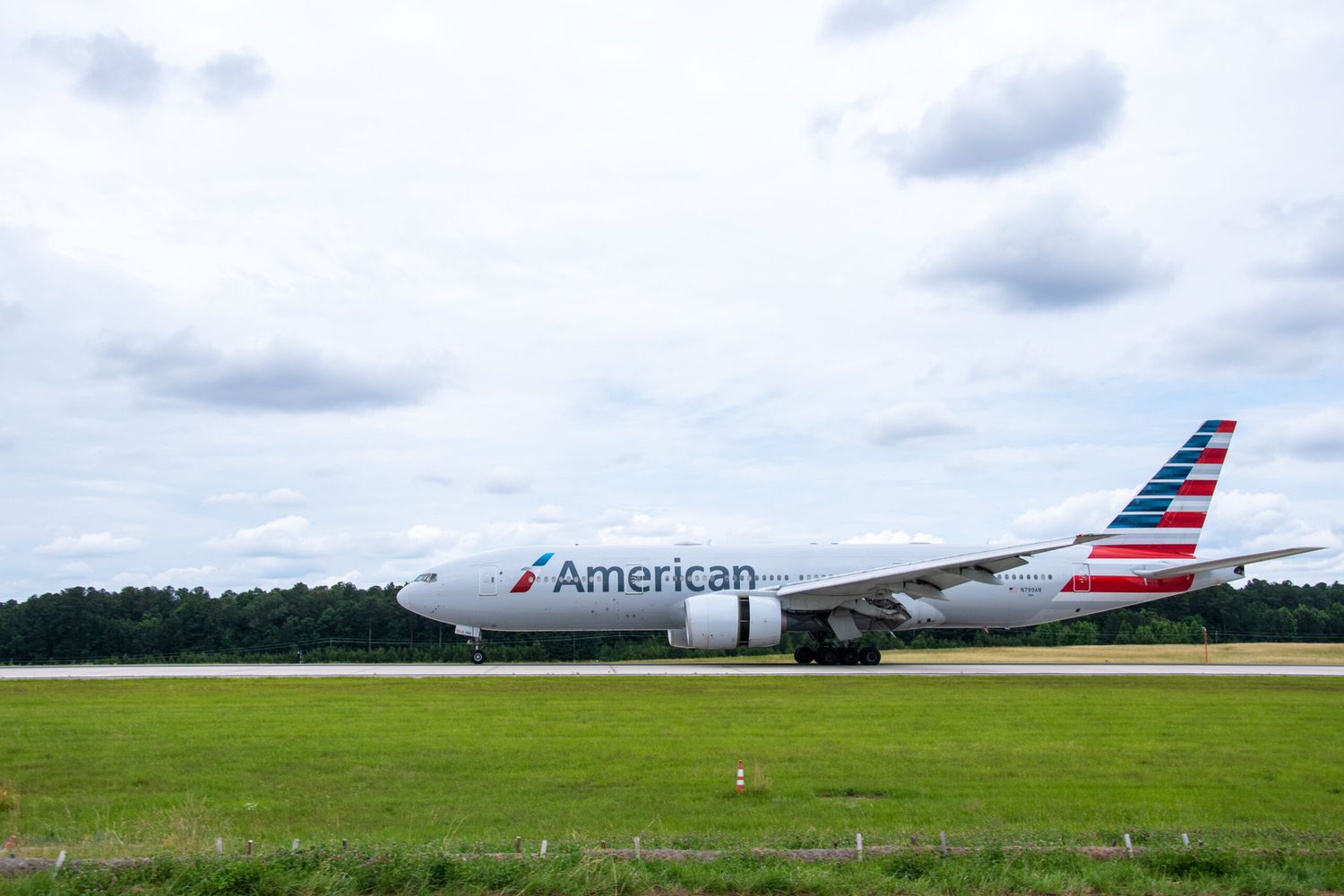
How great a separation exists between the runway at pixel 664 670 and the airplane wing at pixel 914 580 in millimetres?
1903

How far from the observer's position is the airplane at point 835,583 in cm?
2864

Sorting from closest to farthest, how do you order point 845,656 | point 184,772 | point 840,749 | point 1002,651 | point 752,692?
Result: point 184,772
point 840,749
point 752,692
point 845,656
point 1002,651

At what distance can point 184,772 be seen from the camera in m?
12.1

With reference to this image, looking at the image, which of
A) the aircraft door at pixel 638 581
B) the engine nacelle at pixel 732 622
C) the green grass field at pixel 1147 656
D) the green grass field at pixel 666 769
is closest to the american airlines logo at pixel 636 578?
the aircraft door at pixel 638 581

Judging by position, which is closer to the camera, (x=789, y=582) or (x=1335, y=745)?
(x=1335, y=745)

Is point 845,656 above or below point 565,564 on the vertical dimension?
below

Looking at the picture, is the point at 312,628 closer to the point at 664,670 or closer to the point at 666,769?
the point at 664,670

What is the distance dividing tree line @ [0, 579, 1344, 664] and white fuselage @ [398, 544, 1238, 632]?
14544 mm

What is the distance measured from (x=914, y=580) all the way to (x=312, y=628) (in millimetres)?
38877

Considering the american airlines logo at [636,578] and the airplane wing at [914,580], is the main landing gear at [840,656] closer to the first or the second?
the airplane wing at [914,580]

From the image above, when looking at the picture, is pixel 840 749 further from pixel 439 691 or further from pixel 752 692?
pixel 439 691

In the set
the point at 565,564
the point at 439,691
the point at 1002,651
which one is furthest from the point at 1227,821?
the point at 1002,651

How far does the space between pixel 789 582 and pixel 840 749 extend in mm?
18302

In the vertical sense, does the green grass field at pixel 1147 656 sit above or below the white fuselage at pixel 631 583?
below
